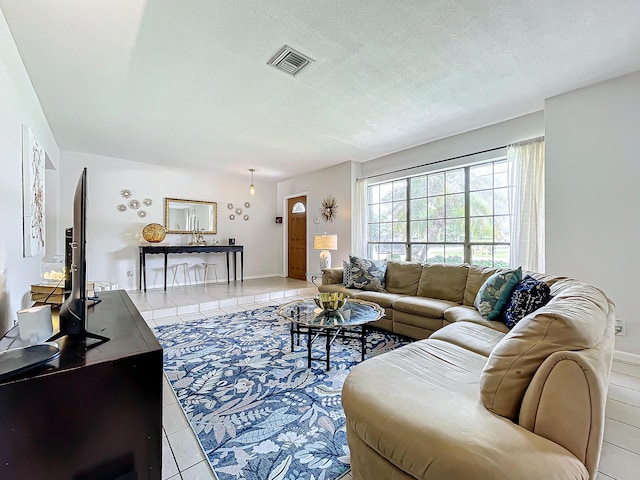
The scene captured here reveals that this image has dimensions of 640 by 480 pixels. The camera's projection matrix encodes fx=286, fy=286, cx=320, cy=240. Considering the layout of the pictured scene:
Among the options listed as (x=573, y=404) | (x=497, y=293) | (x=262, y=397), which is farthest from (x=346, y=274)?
(x=573, y=404)

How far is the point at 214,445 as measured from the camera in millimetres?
1526

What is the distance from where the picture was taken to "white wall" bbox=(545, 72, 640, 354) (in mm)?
2514

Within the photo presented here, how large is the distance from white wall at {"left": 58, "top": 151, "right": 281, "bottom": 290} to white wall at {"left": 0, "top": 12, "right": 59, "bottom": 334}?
2867 mm

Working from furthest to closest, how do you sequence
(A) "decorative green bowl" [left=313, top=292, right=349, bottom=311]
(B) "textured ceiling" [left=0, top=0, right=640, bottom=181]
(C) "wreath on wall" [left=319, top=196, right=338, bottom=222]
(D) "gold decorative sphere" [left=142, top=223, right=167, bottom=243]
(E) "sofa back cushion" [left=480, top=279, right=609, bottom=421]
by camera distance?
(C) "wreath on wall" [left=319, top=196, right=338, bottom=222], (D) "gold decorative sphere" [left=142, top=223, right=167, bottom=243], (A) "decorative green bowl" [left=313, top=292, right=349, bottom=311], (B) "textured ceiling" [left=0, top=0, right=640, bottom=181], (E) "sofa back cushion" [left=480, top=279, right=609, bottom=421]

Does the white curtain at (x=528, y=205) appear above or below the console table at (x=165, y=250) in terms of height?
above

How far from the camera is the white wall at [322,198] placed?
5.31 m

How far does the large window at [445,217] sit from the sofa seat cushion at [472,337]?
6.08 feet

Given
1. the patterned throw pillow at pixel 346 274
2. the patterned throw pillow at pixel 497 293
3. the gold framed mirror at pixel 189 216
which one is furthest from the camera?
the gold framed mirror at pixel 189 216

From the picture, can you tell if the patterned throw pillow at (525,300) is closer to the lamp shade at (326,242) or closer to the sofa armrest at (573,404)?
the sofa armrest at (573,404)

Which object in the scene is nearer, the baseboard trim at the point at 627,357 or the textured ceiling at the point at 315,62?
the textured ceiling at the point at 315,62

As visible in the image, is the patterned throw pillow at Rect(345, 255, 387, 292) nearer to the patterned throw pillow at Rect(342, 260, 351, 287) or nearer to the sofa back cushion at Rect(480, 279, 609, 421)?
the patterned throw pillow at Rect(342, 260, 351, 287)

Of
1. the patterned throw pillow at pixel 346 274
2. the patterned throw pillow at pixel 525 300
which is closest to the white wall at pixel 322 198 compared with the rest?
the patterned throw pillow at pixel 346 274

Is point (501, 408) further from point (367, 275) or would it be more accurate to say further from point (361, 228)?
point (361, 228)

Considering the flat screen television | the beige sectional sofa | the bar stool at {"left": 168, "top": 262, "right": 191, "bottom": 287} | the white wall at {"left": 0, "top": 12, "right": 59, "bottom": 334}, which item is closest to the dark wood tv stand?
the flat screen television
